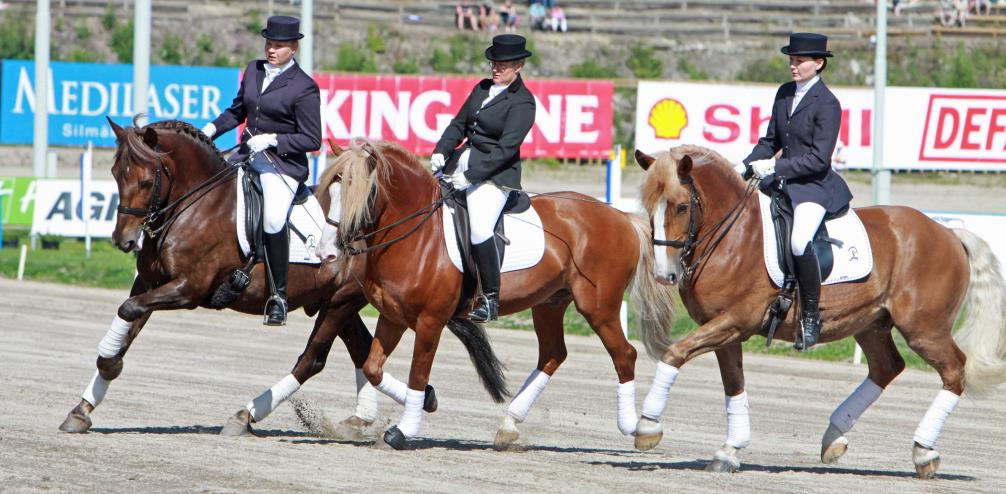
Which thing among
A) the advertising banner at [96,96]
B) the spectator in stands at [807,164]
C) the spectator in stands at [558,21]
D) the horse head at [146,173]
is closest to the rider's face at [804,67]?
the spectator in stands at [807,164]

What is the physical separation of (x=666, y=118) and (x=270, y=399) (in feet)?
56.4

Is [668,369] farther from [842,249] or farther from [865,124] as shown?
[865,124]

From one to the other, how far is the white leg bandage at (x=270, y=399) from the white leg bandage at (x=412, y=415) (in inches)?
36.6

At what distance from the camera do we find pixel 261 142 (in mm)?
9977

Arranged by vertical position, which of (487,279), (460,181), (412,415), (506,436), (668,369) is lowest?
(506,436)

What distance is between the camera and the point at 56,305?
19250mm

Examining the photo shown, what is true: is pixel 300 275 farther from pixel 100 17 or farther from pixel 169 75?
pixel 100 17

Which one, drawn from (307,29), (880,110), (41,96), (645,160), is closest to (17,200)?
(41,96)

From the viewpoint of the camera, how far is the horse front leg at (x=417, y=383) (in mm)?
9578

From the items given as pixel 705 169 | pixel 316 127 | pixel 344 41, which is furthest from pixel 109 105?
pixel 705 169

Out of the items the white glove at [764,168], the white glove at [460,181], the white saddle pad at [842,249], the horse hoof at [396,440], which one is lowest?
the horse hoof at [396,440]

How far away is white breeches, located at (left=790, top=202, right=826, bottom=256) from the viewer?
9227mm

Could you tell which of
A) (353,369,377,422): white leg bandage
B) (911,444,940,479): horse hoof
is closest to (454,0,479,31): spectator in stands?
(353,369,377,422): white leg bandage

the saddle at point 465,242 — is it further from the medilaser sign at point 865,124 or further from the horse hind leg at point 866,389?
the medilaser sign at point 865,124
